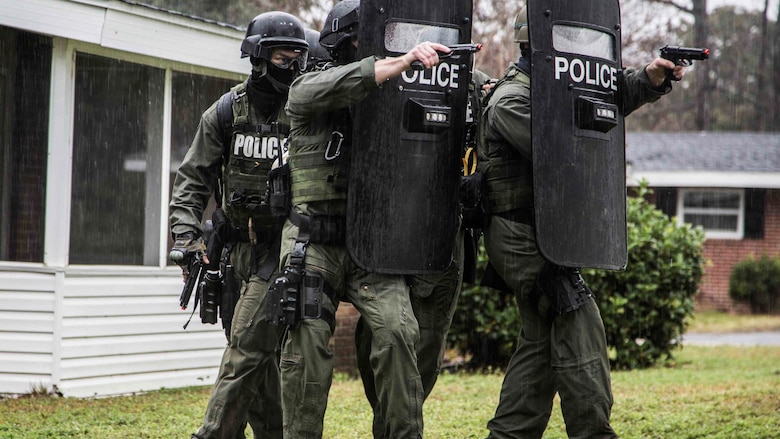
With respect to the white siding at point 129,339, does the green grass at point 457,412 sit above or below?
below

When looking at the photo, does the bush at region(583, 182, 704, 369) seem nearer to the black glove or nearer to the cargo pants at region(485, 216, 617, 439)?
the cargo pants at region(485, 216, 617, 439)

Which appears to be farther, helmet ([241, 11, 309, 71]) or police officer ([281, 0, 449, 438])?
helmet ([241, 11, 309, 71])

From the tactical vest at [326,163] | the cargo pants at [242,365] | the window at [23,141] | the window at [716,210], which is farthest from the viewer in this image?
the window at [716,210]

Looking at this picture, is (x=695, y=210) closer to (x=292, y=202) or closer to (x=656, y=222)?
(x=656, y=222)

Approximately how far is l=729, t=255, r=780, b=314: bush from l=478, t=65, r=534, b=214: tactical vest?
63.7ft

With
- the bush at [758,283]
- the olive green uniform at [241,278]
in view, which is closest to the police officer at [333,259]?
the olive green uniform at [241,278]

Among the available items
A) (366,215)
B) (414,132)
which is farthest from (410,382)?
(414,132)

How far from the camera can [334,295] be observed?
181 inches

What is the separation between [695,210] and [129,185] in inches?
709

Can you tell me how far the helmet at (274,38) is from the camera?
5082mm

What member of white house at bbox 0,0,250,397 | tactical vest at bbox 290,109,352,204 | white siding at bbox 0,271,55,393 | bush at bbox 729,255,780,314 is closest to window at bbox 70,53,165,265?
white house at bbox 0,0,250,397

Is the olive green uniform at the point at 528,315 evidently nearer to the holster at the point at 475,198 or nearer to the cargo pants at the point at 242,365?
the holster at the point at 475,198

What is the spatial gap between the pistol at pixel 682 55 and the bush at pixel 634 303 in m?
5.77

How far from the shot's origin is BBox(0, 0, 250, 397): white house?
7934mm
